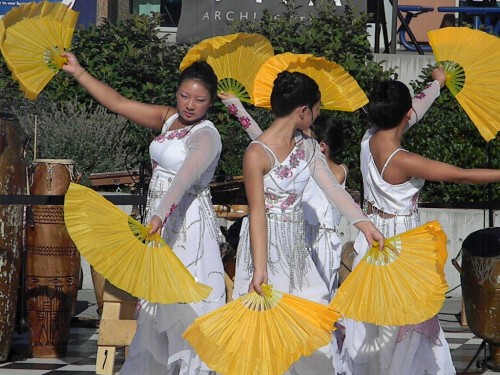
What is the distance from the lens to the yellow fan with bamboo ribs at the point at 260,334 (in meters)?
4.90

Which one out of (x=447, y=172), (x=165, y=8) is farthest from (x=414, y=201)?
(x=165, y=8)

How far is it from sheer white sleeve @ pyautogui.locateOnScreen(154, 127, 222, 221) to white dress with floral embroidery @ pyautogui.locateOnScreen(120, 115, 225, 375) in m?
0.01

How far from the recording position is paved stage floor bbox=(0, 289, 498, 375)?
7090mm

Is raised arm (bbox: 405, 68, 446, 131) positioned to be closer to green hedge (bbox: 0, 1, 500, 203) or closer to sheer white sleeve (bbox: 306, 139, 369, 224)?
sheer white sleeve (bbox: 306, 139, 369, 224)

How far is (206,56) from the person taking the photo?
6.38 meters

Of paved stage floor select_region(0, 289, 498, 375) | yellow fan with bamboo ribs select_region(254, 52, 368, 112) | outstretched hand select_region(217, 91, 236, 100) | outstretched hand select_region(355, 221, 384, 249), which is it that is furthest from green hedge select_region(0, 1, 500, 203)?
outstretched hand select_region(355, 221, 384, 249)

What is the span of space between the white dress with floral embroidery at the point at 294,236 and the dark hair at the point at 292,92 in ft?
0.66

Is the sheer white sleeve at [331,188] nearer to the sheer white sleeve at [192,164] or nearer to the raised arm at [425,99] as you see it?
the sheer white sleeve at [192,164]

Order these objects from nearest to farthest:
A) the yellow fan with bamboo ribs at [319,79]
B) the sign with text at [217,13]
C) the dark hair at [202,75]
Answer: the dark hair at [202,75] < the yellow fan with bamboo ribs at [319,79] < the sign with text at [217,13]

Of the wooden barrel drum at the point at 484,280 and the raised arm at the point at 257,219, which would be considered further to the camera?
the wooden barrel drum at the point at 484,280

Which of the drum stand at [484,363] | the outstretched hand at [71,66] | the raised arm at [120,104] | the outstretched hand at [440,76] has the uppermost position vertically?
the outstretched hand at [71,66]

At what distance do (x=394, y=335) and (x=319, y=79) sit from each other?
4.72 feet

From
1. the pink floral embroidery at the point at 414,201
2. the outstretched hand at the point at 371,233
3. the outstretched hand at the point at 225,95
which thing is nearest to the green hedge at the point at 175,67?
the outstretched hand at the point at 225,95

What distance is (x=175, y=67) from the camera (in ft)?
38.7
